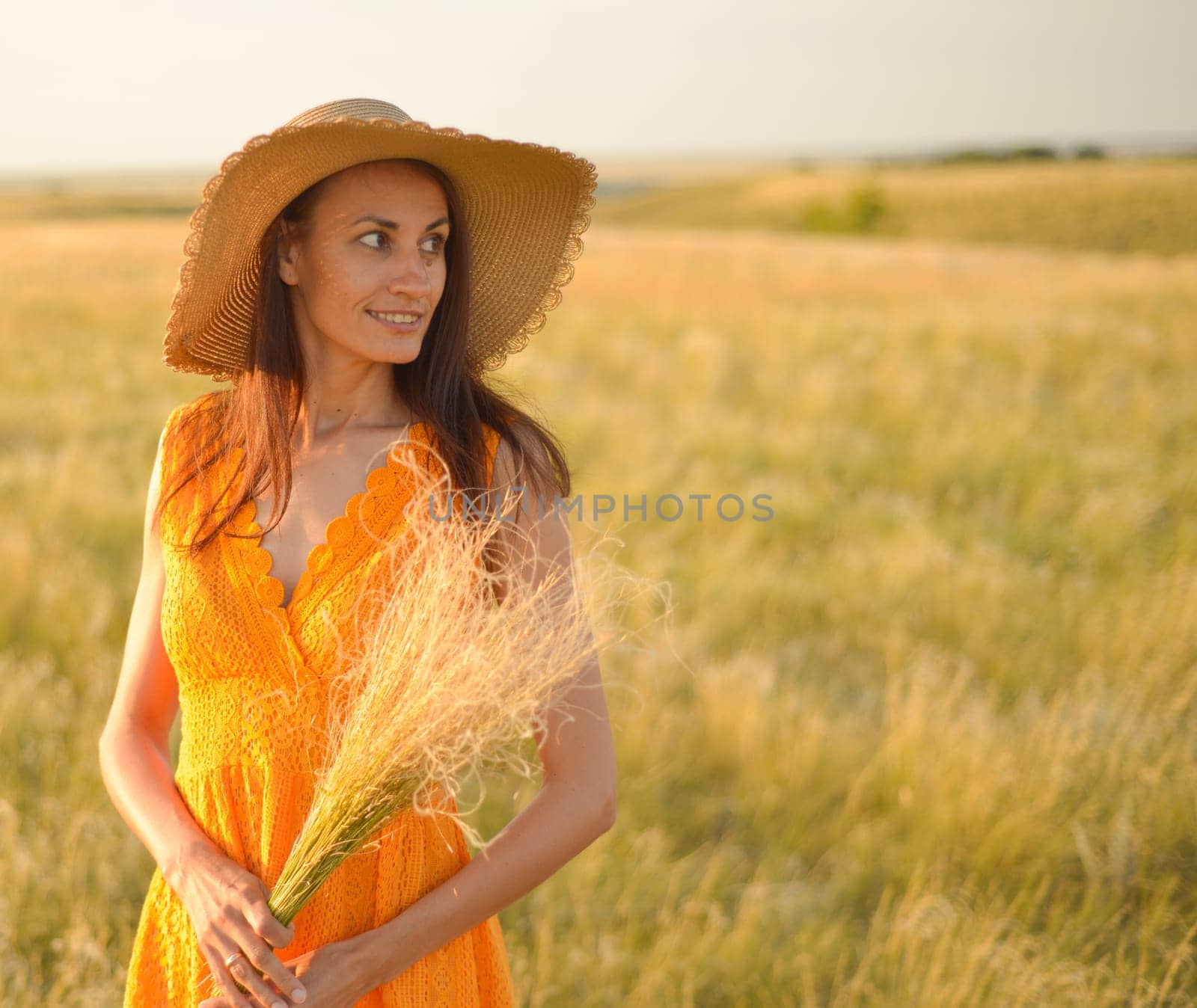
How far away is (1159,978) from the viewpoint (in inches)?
118

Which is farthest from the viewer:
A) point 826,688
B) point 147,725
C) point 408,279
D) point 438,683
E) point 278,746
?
point 826,688

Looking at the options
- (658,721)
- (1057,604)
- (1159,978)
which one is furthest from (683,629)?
(1159,978)

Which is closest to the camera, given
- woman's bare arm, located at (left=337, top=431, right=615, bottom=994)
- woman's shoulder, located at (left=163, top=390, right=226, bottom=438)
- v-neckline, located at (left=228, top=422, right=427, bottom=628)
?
woman's bare arm, located at (left=337, top=431, right=615, bottom=994)

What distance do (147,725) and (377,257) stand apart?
0.93 m

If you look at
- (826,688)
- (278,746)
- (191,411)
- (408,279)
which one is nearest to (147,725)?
(278,746)

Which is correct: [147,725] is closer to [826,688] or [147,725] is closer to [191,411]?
[191,411]

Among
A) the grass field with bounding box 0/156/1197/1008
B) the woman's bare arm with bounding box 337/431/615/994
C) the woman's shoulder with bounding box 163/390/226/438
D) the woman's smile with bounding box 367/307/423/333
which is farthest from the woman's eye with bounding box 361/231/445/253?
the grass field with bounding box 0/156/1197/1008

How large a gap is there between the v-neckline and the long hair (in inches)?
1.5

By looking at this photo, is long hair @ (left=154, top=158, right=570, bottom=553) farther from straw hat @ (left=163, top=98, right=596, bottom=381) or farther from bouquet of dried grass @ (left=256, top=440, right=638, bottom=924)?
bouquet of dried grass @ (left=256, top=440, right=638, bottom=924)

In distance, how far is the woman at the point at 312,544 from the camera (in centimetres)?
158

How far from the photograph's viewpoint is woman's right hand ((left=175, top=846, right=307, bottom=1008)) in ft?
4.73

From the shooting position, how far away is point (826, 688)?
459 cm

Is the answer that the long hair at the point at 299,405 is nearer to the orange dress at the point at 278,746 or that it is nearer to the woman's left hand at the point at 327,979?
the orange dress at the point at 278,746

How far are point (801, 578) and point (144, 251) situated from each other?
21.3 meters
